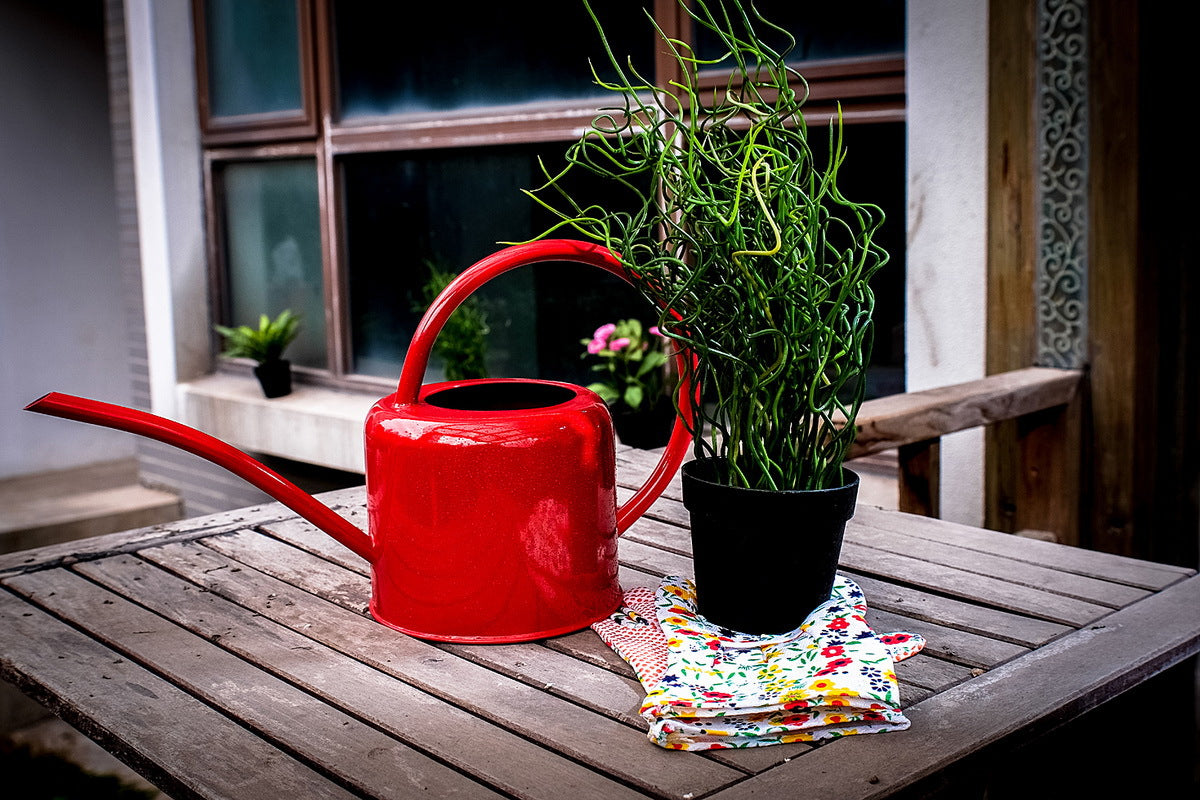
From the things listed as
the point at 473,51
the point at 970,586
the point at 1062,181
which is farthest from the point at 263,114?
the point at 970,586

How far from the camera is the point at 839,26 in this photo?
2.62 m

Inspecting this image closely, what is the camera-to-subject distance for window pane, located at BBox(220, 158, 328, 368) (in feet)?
13.6

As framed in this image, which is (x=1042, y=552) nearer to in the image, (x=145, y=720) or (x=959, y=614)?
(x=959, y=614)

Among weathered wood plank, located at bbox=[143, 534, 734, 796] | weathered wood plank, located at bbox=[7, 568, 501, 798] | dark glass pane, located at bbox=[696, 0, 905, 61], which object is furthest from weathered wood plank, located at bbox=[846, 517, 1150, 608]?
dark glass pane, located at bbox=[696, 0, 905, 61]

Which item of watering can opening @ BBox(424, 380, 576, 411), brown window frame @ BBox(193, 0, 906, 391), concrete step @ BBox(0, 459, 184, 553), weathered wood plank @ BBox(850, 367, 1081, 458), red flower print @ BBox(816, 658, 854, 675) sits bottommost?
concrete step @ BBox(0, 459, 184, 553)

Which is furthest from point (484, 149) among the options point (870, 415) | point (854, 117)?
point (870, 415)

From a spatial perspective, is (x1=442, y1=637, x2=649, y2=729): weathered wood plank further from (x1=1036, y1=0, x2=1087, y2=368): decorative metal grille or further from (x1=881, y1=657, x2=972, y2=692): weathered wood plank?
(x1=1036, y1=0, x2=1087, y2=368): decorative metal grille

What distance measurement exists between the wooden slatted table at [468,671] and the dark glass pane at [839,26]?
152cm

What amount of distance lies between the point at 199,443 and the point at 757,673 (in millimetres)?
496

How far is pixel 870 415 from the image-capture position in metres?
1.87

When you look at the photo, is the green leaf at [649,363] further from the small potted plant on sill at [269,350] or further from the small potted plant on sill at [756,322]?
the small potted plant on sill at [756,322]

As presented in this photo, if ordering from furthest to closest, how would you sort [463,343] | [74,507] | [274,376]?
[74,507] < [274,376] < [463,343]

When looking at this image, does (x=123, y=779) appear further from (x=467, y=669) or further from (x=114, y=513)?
(x=467, y=669)

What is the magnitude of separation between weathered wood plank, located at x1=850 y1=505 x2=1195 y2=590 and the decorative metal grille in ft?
3.11
